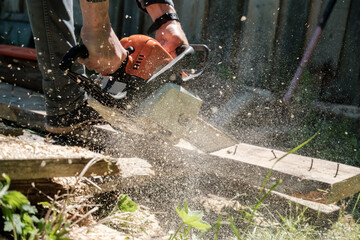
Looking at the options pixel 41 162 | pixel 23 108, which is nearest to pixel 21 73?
pixel 23 108

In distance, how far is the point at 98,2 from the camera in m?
1.81

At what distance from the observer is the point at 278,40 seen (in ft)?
13.6

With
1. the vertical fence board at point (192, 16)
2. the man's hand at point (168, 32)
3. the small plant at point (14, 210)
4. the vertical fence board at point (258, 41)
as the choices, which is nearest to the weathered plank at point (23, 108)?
the man's hand at point (168, 32)

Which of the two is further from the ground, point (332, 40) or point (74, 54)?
point (74, 54)

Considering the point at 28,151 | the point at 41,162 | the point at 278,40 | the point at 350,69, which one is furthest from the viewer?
the point at 278,40

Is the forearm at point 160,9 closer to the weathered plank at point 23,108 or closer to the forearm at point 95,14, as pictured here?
the forearm at point 95,14

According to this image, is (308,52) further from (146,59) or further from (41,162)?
(41,162)

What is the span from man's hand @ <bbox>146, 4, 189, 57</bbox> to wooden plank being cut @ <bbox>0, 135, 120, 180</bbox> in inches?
36.8

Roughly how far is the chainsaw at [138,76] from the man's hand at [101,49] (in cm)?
10

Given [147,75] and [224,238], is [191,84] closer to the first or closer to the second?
[147,75]

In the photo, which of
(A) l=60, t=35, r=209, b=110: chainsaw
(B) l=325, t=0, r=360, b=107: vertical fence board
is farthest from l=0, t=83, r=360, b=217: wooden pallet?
(B) l=325, t=0, r=360, b=107: vertical fence board

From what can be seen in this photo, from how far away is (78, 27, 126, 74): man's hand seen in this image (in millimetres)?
1873

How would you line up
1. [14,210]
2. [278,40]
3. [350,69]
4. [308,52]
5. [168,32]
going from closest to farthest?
[14,210], [168,32], [308,52], [350,69], [278,40]

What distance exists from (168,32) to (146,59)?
10.2 inches
